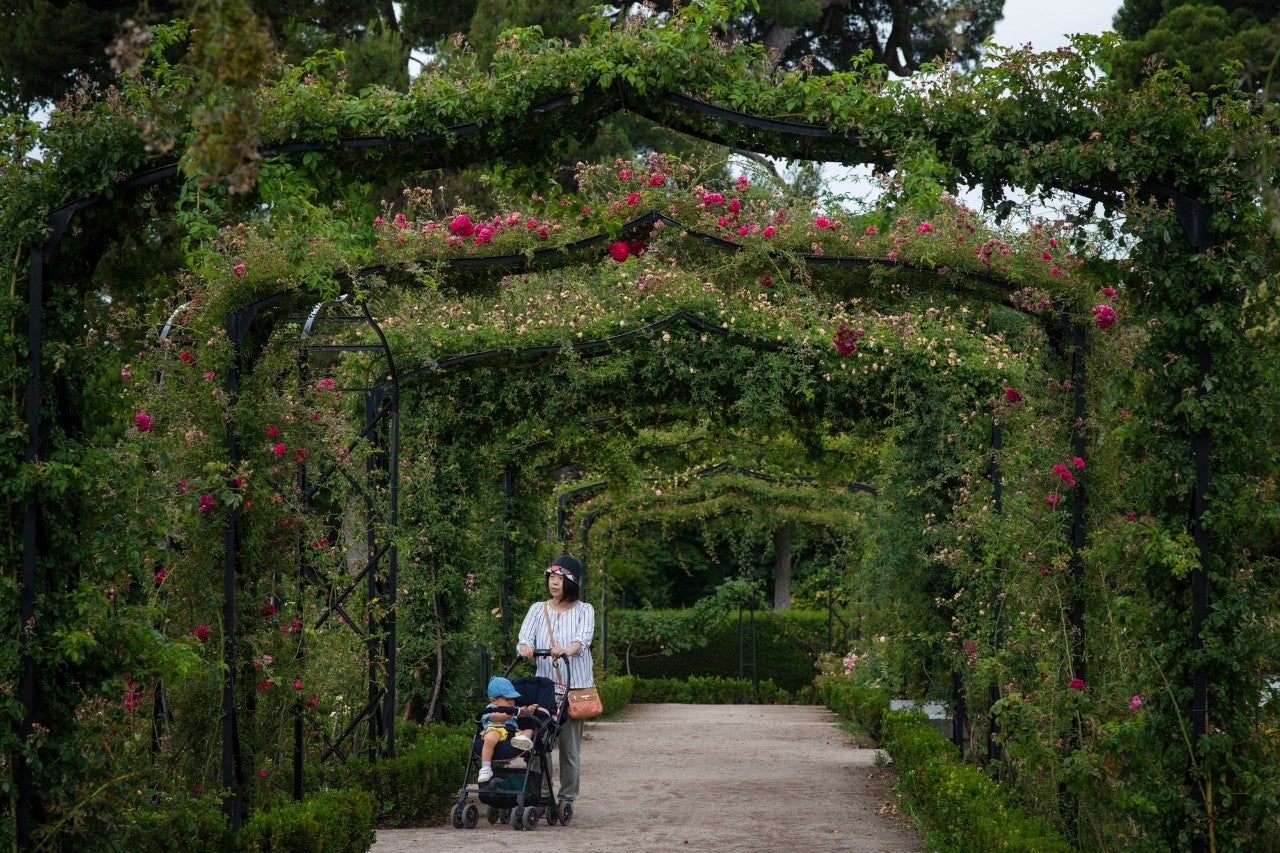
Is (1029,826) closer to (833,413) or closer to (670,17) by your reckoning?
(670,17)

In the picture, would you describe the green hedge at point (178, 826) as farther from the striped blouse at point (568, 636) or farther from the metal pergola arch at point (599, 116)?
the striped blouse at point (568, 636)

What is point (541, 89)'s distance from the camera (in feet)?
15.2

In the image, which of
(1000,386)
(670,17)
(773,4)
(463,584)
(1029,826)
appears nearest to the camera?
(670,17)

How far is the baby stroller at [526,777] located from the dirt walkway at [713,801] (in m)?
0.09

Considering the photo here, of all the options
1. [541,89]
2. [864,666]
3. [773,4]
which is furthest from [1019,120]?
[773,4]

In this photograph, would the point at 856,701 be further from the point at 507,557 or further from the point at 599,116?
the point at 599,116

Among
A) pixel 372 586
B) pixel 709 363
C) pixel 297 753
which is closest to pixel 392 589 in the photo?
pixel 372 586

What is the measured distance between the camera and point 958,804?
6062mm

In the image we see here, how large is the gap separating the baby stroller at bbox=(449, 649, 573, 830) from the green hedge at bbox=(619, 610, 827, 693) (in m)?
14.0

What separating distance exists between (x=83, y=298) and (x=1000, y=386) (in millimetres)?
5448

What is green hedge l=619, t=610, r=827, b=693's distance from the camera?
2173cm

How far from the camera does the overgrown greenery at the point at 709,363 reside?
4.25 meters

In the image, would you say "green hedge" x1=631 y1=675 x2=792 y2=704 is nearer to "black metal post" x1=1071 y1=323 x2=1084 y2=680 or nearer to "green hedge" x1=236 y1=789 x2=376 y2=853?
"green hedge" x1=236 y1=789 x2=376 y2=853

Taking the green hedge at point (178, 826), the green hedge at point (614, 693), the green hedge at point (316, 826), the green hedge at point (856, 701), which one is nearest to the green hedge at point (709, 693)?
the green hedge at point (856, 701)
